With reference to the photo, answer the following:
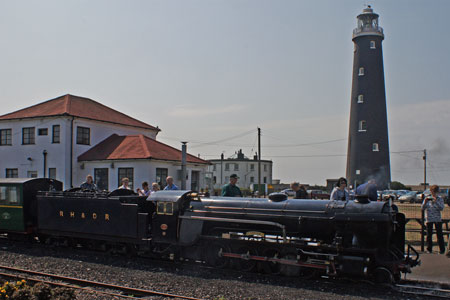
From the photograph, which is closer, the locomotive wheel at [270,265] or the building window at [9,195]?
the locomotive wheel at [270,265]

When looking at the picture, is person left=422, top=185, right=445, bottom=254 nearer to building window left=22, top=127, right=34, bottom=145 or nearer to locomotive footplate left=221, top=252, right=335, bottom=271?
locomotive footplate left=221, top=252, right=335, bottom=271

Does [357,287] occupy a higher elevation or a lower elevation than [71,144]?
lower

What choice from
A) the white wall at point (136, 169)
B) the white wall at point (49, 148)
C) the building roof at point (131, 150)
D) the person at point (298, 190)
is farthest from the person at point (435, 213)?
the white wall at point (49, 148)

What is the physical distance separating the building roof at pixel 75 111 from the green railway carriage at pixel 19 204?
687 inches

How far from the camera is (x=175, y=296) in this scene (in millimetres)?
9047

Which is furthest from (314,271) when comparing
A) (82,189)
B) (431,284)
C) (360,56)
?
(360,56)

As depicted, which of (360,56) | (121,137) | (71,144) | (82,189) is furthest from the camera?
(360,56)

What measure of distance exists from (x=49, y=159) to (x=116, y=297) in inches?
1076

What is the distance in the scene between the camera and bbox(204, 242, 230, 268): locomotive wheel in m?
11.4

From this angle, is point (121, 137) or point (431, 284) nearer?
point (431, 284)

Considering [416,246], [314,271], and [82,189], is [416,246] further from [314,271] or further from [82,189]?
[82,189]

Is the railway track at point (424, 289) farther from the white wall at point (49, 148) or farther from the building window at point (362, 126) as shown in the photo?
the building window at point (362, 126)

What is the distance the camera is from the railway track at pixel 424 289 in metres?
9.02

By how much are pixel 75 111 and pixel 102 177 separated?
557 centimetres
